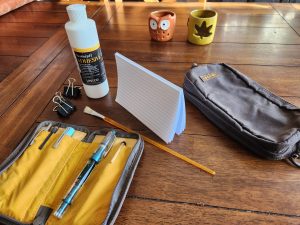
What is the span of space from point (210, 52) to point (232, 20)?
0.26 m

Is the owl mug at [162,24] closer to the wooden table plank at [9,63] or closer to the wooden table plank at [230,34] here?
the wooden table plank at [230,34]

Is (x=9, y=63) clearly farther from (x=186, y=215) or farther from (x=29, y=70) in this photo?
(x=186, y=215)

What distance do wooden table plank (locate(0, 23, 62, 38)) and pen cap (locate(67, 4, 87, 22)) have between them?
0.46 m

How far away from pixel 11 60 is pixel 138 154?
0.60 m

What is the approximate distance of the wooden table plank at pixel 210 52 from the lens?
2.32 ft

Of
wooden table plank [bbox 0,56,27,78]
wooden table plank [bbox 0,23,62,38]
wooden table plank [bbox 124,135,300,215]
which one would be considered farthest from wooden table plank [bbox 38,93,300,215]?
wooden table plank [bbox 0,23,62,38]

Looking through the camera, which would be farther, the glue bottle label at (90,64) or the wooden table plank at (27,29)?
the wooden table plank at (27,29)

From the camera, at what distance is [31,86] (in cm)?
67

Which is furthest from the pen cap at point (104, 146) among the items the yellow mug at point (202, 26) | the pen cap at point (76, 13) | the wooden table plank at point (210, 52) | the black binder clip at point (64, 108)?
the yellow mug at point (202, 26)

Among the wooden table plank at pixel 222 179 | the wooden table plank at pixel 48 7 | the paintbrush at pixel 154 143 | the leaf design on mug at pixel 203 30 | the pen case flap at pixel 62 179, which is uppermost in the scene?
the leaf design on mug at pixel 203 30

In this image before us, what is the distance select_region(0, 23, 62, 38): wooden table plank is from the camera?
920 mm

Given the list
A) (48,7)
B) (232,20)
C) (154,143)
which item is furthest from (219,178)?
(48,7)

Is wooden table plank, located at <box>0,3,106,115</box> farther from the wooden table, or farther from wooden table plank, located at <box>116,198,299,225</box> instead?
wooden table plank, located at <box>116,198,299,225</box>

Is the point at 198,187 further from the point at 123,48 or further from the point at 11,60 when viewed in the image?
the point at 11,60
